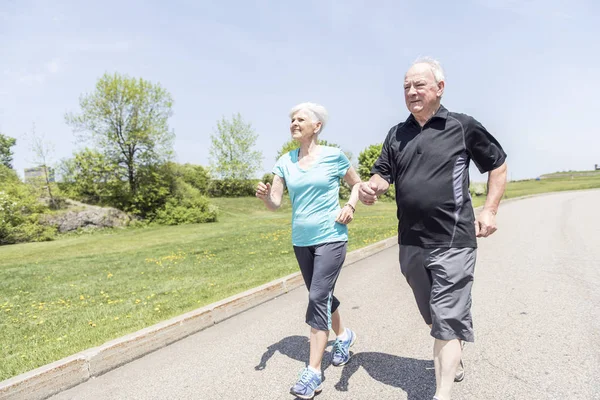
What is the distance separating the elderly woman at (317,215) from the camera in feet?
10.0

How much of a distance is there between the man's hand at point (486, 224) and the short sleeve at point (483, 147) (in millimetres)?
275

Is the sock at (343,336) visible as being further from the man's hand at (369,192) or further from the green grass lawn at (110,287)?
the green grass lawn at (110,287)

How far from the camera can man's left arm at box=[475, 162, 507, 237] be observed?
2579mm

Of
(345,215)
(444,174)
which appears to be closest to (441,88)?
(444,174)

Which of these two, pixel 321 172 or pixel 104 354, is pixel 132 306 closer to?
pixel 104 354

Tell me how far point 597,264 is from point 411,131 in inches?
246

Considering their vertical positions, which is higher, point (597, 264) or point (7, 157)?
point (7, 157)

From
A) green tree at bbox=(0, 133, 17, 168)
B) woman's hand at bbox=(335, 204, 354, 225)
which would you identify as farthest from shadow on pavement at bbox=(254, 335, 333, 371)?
green tree at bbox=(0, 133, 17, 168)

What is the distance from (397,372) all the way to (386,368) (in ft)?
0.36

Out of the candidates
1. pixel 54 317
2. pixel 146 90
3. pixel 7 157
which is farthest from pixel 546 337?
pixel 7 157

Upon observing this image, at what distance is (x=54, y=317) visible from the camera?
18.4ft

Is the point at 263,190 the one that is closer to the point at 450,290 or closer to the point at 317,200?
the point at 317,200

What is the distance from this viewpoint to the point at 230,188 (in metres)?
42.4

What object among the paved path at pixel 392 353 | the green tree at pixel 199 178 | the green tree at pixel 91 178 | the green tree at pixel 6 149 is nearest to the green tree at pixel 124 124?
the green tree at pixel 91 178
